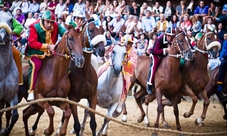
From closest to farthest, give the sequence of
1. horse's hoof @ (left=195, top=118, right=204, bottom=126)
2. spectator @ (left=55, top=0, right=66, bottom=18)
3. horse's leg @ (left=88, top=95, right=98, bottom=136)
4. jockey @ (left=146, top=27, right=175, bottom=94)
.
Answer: horse's leg @ (left=88, top=95, right=98, bottom=136), jockey @ (left=146, top=27, right=175, bottom=94), horse's hoof @ (left=195, top=118, right=204, bottom=126), spectator @ (left=55, top=0, right=66, bottom=18)

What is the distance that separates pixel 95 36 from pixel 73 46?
32.5 inches

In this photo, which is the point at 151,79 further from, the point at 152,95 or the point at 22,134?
the point at 22,134

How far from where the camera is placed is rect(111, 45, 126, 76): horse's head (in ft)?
33.7

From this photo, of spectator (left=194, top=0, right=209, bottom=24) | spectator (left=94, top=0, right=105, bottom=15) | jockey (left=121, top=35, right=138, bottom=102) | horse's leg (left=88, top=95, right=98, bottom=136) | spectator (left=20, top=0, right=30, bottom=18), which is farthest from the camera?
spectator (left=20, top=0, right=30, bottom=18)

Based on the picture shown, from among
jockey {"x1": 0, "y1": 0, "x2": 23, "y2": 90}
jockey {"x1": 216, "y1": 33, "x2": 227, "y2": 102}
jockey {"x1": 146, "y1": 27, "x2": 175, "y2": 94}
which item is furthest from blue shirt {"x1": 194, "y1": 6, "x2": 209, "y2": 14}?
jockey {"x1": 0, "y1": 0, "x2": 23, "y2": 90}

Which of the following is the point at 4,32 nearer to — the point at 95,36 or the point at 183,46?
the point at 95,36

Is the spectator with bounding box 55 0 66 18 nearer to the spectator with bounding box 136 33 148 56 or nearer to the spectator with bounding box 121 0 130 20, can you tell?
the spectator with bounding box 121 0 130 20

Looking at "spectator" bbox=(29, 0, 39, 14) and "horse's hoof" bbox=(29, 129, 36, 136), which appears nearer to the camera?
"horse's hoof" bbox=(29, 129, 36, 136)

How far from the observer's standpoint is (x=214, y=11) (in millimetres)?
19672

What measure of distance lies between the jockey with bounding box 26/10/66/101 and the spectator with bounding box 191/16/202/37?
9.87 meters

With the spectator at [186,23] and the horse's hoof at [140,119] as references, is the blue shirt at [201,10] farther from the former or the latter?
the horse's hoof at [140,119]

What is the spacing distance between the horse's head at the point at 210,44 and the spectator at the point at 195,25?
5.48 metres

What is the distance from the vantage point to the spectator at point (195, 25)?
18.7m

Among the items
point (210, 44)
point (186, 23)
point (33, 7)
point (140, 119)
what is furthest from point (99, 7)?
point (140, 119)
